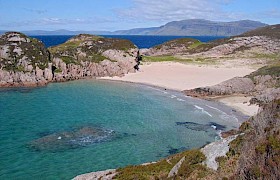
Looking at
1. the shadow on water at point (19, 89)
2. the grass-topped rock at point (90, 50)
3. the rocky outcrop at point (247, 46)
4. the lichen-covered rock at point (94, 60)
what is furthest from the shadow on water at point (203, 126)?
the rocky outcrop at point (247, 46)

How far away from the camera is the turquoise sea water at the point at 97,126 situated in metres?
28.0

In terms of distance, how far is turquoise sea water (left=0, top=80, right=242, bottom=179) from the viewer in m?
28.0

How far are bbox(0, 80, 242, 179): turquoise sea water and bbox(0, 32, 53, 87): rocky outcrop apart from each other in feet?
21.4

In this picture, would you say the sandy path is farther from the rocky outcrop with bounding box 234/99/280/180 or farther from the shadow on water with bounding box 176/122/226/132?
the rocky outcrop with bounding box 234/99/280/180

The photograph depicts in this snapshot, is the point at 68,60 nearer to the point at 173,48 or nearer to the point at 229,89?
the point at 229,89

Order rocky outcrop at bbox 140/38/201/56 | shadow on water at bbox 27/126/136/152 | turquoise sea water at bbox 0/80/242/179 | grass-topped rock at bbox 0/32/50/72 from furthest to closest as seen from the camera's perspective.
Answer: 1. rocky outcrop at bbox 140/38/201/56
2. grass-topped rock at bbox 0/32/50/72
3. shadow on water at bbox 27/126/136/152
4. turquoise sea water at bbox 0/80/242/179

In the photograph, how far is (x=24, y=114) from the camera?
4306 cm

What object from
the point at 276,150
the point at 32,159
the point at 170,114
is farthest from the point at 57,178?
the point at 170,114

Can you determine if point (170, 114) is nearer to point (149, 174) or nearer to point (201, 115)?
point (201, 115)

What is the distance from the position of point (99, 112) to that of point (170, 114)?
10474 mm

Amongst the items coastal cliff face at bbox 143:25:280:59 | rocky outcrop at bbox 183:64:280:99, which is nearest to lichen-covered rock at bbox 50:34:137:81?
rocky outcrop at bbox 183:64:280:99

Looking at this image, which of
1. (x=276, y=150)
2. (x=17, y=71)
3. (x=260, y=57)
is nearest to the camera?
(x=276, y=150)

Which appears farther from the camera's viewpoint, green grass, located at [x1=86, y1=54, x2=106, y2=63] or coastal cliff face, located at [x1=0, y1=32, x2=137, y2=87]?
green grass, located at [x1=86, y1=54, x2=106, y2=63]

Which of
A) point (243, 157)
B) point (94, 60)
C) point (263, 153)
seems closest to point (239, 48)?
point (94, 60)
